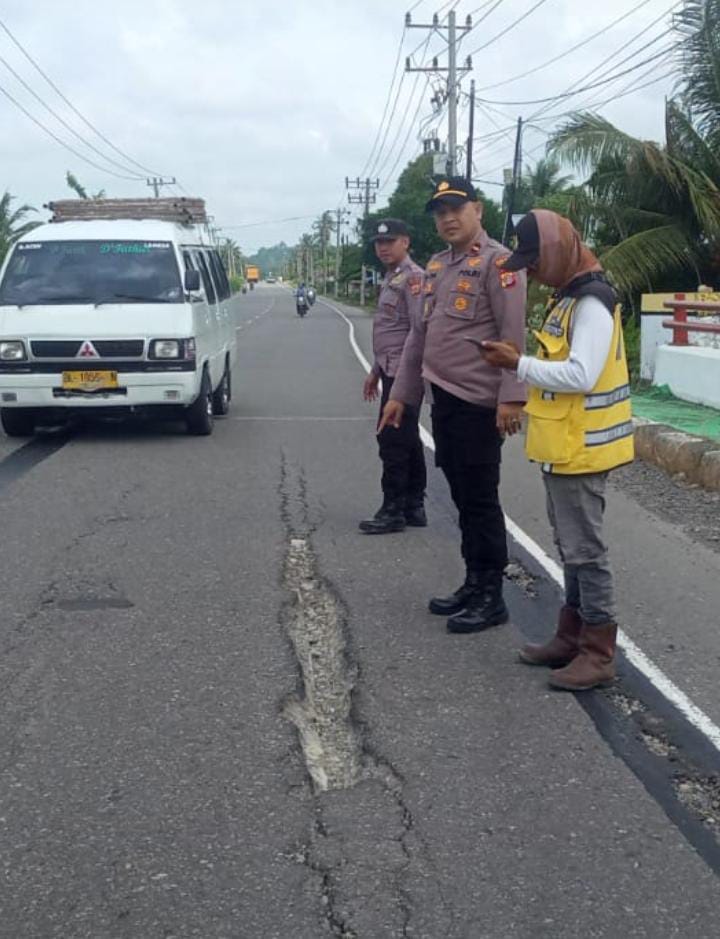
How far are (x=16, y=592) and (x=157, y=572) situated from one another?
77 centimetres

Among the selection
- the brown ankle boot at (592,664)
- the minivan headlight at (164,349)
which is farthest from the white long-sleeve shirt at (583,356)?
the minivan headlight at (164,349)

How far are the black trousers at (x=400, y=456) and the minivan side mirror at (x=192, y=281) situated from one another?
4.17 m

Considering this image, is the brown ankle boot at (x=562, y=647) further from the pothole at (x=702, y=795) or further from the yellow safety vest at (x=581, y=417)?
the pothole at (x=702, y=795)

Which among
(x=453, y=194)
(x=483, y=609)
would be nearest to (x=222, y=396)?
(x=483, y=609)

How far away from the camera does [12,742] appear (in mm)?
4473

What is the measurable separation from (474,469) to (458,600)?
2.36 ft

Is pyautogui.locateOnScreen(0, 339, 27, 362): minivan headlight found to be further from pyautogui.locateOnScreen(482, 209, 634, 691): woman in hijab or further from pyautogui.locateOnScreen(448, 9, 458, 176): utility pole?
pyautogui.locateOnScreen(448, 9, 458, 176): utility pole

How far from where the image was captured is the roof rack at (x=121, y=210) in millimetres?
13133

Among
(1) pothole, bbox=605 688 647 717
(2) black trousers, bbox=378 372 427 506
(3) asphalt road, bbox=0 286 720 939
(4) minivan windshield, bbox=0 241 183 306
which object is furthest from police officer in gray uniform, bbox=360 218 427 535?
(4) minivan windshield, bbox=0 241 183 306

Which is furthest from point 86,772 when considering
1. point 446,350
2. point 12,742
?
point 446,350

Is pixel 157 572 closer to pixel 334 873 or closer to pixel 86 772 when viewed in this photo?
pixel 86 772

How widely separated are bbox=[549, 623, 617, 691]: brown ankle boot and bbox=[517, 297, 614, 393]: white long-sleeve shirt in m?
0.99

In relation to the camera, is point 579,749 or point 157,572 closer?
point 579,749

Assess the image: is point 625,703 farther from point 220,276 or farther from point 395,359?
point 220,276
